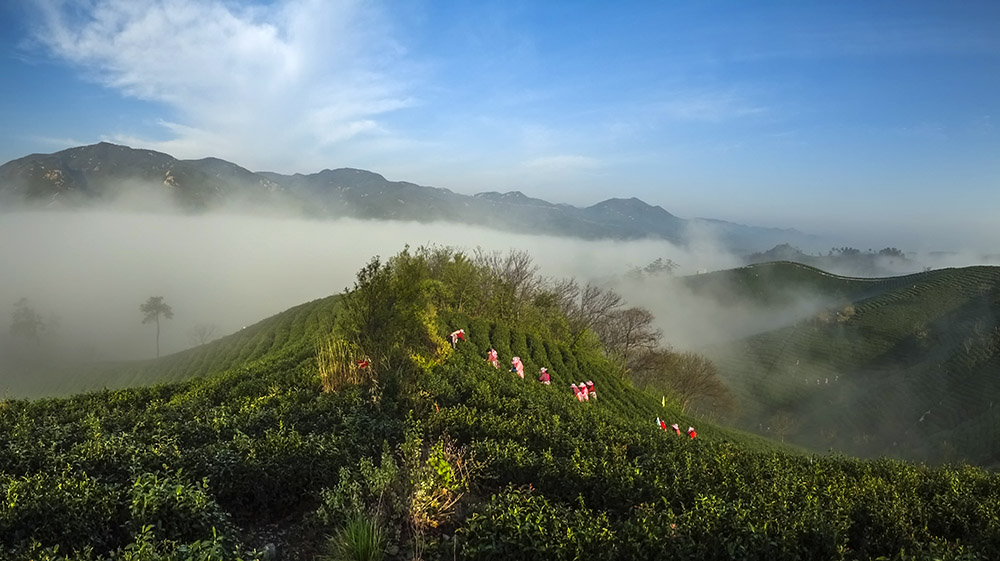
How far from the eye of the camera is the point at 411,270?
14109 mm

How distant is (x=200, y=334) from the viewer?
13175 centimetres

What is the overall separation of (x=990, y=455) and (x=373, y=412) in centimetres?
5474

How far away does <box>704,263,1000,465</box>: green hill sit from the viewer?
57.2 m

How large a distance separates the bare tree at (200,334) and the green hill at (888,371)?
12027 centimetres

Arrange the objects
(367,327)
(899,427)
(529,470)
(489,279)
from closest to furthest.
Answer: (529,470) → (367,327) → (489,279) → (899,427)

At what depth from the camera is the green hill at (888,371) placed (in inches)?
2253

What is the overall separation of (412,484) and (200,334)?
5736 inches

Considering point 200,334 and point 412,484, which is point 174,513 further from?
point 200,334

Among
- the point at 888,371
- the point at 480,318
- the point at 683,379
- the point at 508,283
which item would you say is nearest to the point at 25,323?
the point at 508,283

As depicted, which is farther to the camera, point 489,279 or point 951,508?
point 489,279

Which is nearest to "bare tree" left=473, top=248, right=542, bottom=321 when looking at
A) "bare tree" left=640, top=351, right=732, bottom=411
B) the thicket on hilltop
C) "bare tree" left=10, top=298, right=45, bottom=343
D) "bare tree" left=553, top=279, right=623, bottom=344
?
the thicket on hilltop

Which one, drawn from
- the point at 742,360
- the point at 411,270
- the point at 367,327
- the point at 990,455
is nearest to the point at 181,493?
the point at 367,327

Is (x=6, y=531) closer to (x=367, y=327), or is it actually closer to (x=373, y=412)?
(x=373, y=412)

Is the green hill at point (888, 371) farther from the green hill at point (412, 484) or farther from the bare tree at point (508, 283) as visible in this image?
the green hill at point (412, 484)
